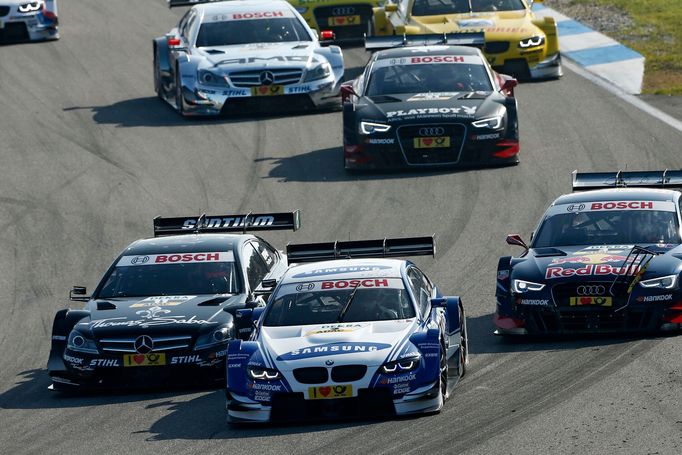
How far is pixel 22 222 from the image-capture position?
19938 mm

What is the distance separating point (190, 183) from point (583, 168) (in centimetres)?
525

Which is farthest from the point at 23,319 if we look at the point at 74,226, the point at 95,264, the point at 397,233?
the point at 397,233

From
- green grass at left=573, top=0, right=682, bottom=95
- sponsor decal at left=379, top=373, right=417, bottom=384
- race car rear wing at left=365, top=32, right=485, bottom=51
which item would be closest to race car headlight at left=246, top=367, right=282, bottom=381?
sponsor decal at left=379, top=373, right=417, bottom=384

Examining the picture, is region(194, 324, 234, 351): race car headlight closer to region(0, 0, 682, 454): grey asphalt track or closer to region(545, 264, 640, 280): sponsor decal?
region(0, 0, 682, 454): grey asphalt track

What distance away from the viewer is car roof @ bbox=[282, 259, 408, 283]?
1295cm

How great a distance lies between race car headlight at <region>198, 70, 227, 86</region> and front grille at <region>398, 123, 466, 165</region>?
3.99 meters

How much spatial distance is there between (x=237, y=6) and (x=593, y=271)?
13173mm

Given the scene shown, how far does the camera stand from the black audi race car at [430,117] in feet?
68.0

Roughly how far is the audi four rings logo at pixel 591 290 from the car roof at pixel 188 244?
3.30 m

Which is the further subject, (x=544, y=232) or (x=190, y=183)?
(x=190, y=183)

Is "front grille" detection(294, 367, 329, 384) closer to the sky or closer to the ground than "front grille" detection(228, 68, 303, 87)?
closer to the sky

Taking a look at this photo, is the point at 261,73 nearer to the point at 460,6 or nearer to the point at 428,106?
the point at 428,106

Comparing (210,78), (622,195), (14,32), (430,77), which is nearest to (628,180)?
(622,195)

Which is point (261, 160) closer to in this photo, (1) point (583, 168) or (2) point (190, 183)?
(2) point (190, 183)
